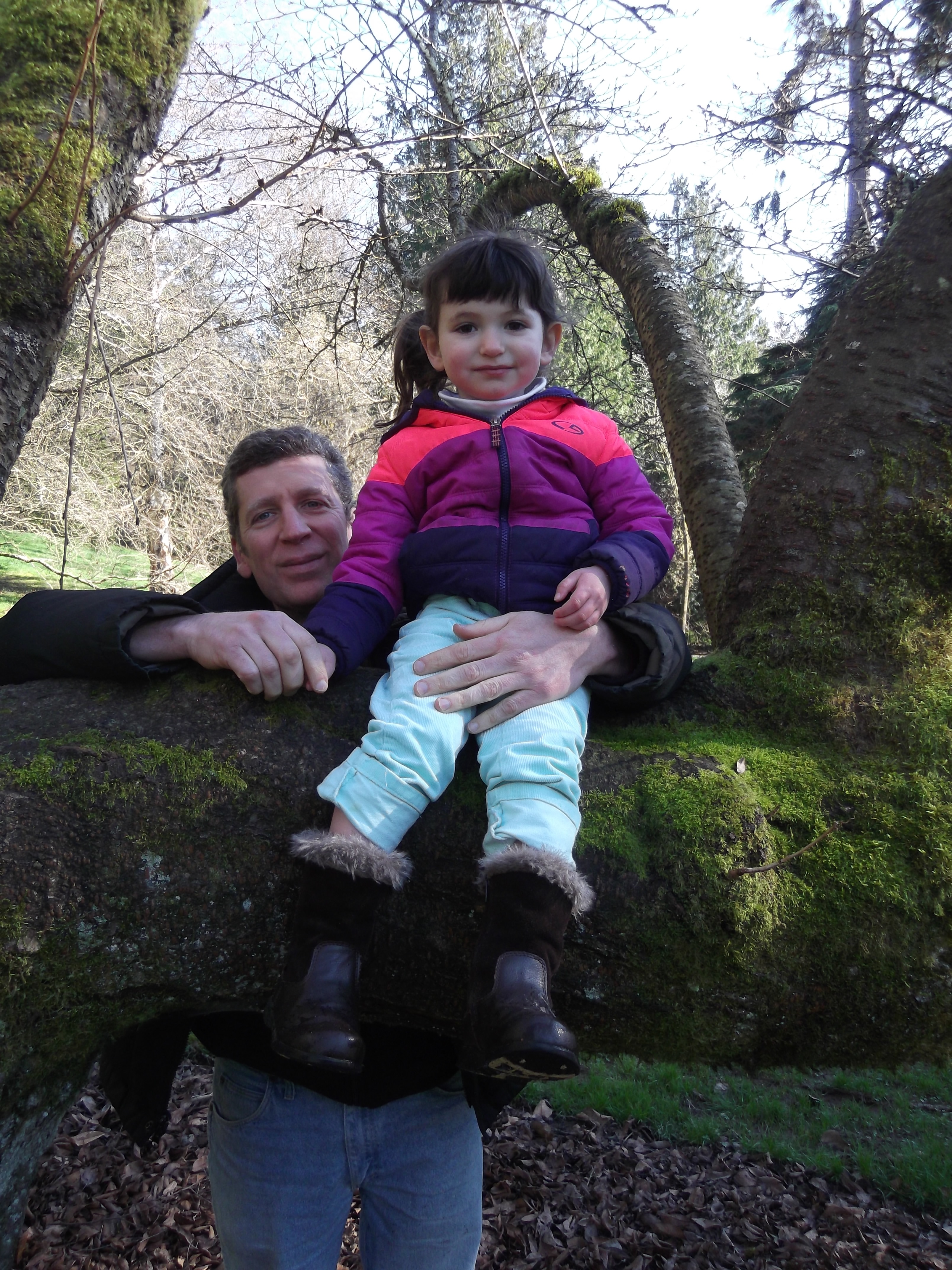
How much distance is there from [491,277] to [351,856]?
1.65 m

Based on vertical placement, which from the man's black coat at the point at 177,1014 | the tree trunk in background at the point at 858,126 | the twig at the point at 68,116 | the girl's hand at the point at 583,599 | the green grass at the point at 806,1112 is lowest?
the green grass at the point at 806,1112

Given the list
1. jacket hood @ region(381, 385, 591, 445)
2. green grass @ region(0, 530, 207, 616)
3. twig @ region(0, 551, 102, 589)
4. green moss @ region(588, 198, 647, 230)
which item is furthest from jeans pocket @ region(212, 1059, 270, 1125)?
green grass @ region(0, 530, 207, 616)

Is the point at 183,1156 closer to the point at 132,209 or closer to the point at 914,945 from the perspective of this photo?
the point at 914,945

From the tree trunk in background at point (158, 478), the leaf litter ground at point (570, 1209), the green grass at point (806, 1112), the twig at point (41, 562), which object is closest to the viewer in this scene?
the leaf litter ground at point (570, 1209)

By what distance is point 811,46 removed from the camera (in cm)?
521

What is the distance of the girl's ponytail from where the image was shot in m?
2.68

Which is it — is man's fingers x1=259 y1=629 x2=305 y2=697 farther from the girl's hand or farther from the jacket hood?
the jacket hood

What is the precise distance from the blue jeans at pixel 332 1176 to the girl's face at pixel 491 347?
188cm

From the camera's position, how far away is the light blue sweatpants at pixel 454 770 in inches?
60.8

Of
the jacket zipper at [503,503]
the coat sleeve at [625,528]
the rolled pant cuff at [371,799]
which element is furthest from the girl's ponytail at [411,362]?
the rolled pant cuff at [371,799]

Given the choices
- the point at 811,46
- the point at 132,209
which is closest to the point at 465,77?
the point at 811,46

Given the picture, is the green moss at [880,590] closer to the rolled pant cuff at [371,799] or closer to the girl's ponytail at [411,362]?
the rolled pant cuff at [371,799]

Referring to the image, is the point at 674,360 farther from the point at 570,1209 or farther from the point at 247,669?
the point at 570,1209

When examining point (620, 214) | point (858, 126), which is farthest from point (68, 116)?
point (858, 126)
